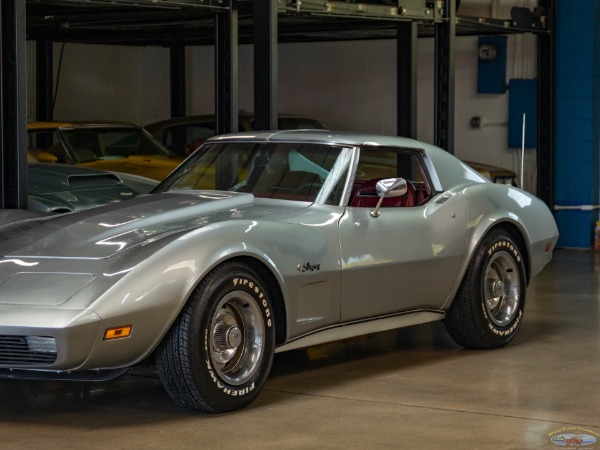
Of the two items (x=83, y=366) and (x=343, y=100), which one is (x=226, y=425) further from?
(x=343, y=100)

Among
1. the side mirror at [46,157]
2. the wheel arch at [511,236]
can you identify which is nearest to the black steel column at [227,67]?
the wheel arch at [511,236]

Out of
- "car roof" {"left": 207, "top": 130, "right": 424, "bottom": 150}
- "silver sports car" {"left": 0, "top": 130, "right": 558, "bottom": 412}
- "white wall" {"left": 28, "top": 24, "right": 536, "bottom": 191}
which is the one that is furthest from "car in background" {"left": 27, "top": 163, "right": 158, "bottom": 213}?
"white wall" {"left": 28, "top": 24, "right": 536, "bottom": 191}

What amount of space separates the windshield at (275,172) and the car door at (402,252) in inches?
8.2

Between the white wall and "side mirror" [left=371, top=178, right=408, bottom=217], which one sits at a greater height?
the white wall

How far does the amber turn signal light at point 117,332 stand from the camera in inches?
189

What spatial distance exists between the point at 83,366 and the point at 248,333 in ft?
2.81

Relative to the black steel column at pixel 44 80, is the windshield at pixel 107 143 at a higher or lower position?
lower

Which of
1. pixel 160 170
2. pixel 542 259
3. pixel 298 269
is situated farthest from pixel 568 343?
pixel 160 170

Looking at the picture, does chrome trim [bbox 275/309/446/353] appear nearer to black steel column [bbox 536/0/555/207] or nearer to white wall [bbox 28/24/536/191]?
black steel column [bbox 536/0/555/207]

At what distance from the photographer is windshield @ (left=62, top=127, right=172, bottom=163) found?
1211cm

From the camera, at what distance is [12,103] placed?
24.2 ft

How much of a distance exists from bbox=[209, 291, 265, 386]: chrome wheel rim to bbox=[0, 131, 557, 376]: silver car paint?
0.21 metres

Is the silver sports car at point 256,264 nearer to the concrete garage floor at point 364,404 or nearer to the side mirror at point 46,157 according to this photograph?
the concrete garage floor at point 364,404

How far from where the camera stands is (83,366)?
482 centimetres
